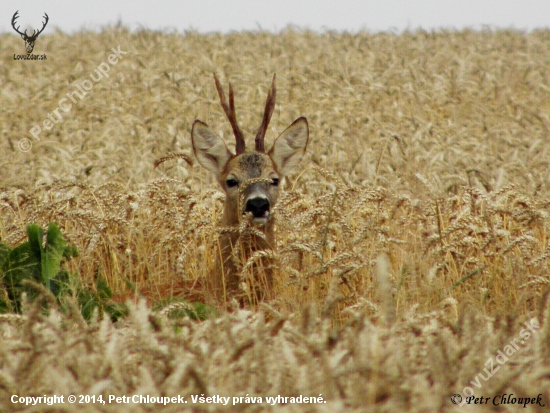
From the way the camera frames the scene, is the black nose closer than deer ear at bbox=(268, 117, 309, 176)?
Yes

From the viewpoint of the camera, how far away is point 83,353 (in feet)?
11.7

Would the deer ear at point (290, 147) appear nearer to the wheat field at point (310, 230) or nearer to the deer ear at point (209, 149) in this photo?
the wheat field at point (310, 230)

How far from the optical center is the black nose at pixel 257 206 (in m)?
6.79

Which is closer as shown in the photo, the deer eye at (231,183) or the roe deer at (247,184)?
the roe deer at (247,184)

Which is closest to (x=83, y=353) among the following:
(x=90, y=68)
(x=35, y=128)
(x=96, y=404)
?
(x=96, y=404)

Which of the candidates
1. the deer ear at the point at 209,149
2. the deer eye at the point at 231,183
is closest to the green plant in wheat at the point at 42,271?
the deer eye at the point at 231,183

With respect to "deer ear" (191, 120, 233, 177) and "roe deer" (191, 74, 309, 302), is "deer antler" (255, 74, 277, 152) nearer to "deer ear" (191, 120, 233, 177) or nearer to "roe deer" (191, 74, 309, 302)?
"roe deer" (191, 74, 309, 302)

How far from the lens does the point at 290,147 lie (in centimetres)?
784

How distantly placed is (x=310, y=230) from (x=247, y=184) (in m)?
1.38

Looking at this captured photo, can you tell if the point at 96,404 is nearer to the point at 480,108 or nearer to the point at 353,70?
the point at 480,108

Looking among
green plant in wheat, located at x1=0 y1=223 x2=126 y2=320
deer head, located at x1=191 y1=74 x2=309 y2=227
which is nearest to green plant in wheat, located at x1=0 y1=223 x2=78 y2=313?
green plant in wheat, located at x1=0 y1=223 x2=126 y2=320

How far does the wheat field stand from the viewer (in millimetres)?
3285

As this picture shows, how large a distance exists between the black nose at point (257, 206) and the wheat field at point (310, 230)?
0.23 meters

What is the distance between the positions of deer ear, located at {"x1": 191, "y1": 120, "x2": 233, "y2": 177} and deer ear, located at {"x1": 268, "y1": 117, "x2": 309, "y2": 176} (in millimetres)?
438
